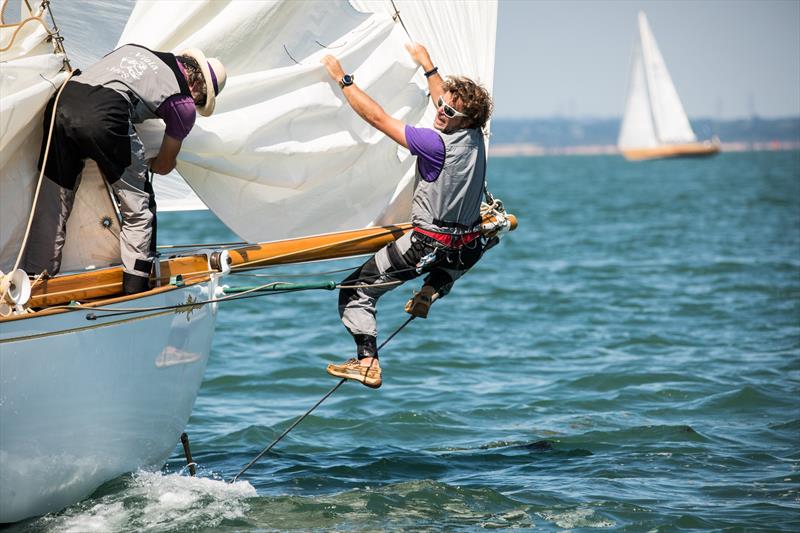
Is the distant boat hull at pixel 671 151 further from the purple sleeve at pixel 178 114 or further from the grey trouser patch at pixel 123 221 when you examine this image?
the grey trouser patch at pixel 123 221

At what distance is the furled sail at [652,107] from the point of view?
67.9 metres

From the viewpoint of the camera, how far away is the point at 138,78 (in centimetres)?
465

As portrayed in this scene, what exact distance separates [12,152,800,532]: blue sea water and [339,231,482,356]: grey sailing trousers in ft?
1.24

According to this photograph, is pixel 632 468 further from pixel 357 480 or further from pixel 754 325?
pixel 754 325

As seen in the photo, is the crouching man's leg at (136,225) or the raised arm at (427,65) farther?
the raised arm at (427,65)

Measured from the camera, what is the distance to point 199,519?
5.21 metres

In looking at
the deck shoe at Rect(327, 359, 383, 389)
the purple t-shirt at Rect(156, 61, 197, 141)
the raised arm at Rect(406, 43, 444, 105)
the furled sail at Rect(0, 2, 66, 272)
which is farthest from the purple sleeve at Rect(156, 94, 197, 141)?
the raised arm at Rect(406, 43, 444, 105)

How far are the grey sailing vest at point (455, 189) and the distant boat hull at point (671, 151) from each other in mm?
72343

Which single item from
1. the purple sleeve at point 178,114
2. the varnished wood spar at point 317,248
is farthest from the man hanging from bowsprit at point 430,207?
the purple sleeve at point 178,114

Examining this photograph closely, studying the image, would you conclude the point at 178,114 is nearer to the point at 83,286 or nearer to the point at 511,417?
the point at 83,286

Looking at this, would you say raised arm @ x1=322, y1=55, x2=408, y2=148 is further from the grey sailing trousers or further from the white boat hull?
the white boat hull

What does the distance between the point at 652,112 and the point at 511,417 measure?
66499 mm

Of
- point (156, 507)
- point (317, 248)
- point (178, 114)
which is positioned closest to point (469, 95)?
point (317, 248)

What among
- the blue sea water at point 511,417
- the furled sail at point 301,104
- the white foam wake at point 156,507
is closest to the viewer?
the white foam wake at point 156,507
